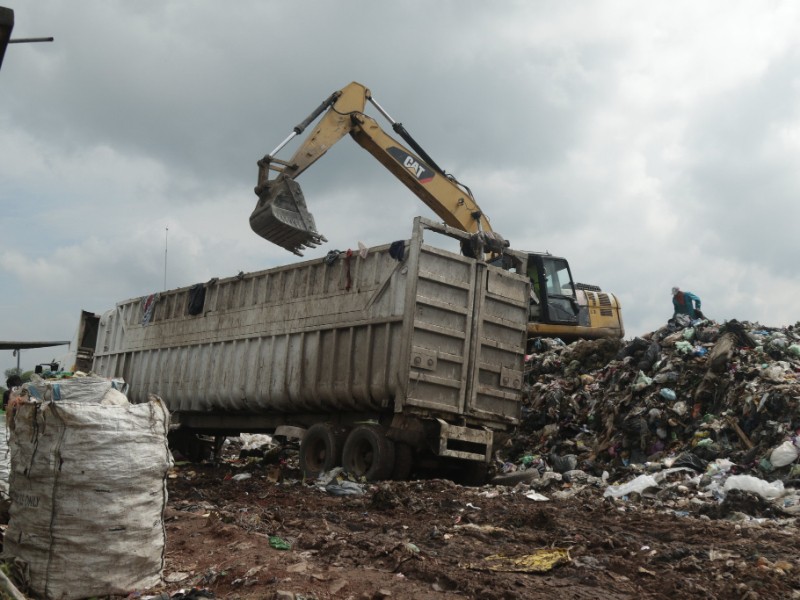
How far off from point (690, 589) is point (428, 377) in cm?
470

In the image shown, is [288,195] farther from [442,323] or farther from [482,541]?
[482,541]

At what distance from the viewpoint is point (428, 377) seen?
8.47m

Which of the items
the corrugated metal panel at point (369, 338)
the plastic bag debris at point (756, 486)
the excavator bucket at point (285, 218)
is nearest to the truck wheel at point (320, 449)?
the corrugated metal panel at point (369, 338)

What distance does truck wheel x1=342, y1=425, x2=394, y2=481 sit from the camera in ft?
27.2

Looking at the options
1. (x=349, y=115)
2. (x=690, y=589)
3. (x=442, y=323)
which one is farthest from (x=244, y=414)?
(x=690, y=589)

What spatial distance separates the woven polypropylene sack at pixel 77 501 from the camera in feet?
12.0

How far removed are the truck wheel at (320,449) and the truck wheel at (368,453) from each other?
0.63 feet

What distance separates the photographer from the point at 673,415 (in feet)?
33.4

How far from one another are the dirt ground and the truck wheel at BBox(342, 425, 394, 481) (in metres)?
0.70

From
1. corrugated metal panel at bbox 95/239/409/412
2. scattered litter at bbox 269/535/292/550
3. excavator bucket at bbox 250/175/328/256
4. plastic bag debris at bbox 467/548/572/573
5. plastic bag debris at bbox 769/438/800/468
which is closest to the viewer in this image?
plastic bag debris at bbox 467/548/572/573

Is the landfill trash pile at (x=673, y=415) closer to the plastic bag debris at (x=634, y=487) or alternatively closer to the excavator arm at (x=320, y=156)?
the plastic bag debris at (x=634, y=487)

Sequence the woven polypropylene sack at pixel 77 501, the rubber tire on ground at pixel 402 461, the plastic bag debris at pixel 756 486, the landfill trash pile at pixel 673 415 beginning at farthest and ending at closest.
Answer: the rubber tire on ground at pixel 402 461, the landfill trash pile at pixel 673 415, the plastic bag debris at pixel 756 486, the woven polypropylene sack at pixel 77 501

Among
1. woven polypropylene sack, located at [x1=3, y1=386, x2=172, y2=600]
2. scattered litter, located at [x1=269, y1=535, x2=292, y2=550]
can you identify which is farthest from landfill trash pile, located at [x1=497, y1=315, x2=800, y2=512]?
woven polypropylene sack, located at [x1=3, y1=386, x2=172, y2=600]

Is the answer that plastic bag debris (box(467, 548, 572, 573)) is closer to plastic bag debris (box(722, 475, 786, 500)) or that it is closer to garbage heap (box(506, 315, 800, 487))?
plastic bag debris (box(722, 475, 786, 500))
